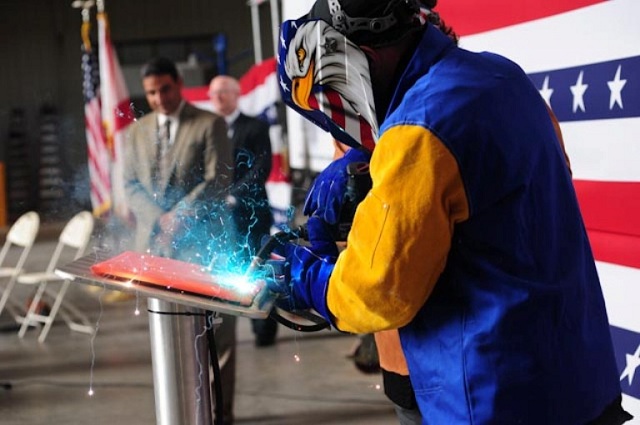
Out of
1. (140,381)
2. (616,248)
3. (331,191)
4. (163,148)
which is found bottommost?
(140,381)

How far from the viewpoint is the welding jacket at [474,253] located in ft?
4.05

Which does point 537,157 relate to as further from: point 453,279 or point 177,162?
point 177,162

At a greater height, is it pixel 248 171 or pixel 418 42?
pixel 418 42

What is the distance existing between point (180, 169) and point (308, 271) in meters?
0.91

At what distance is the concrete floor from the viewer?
13.9 feet

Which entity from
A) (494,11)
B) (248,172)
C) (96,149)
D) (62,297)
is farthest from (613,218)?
(96,149)

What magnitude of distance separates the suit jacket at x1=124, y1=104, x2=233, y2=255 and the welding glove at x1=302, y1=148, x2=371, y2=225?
24 centimetres

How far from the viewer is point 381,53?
1.40 m

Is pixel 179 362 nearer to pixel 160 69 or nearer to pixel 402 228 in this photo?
pixel 402 228

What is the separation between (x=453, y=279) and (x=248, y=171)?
3.27 ft

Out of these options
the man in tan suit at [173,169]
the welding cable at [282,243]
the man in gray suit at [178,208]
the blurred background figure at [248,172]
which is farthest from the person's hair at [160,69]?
the welding cable at [282,243]

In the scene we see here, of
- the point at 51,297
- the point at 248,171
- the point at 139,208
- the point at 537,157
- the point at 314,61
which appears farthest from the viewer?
the point at 51,297

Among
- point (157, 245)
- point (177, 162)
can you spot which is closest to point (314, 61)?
point (157, 245)

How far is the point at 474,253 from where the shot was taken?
1306 mm
